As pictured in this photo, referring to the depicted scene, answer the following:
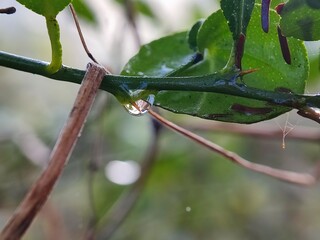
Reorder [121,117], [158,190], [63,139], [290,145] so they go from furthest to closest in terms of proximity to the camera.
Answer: [290,145], [121,117], [158,190], [63,139]

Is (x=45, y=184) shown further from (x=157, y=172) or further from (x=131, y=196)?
(x=157, y=172)

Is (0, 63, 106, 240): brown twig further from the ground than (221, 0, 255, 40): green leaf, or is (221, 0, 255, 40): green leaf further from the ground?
(221, 0, 255, 40): green leaf

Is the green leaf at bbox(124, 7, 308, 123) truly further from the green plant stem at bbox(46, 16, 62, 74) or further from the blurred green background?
the blurred green background

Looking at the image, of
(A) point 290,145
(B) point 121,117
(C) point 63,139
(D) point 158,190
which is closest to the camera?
(C) point 63,139

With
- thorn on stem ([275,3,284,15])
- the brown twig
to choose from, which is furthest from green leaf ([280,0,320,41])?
the brown twig

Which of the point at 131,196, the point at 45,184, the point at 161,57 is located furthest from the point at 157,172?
the point at 45,184

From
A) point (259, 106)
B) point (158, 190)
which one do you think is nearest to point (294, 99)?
point (259, 106)

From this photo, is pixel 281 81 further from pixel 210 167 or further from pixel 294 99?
pixel 210 167
